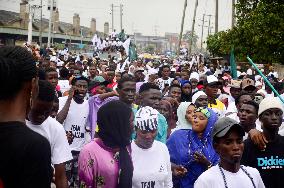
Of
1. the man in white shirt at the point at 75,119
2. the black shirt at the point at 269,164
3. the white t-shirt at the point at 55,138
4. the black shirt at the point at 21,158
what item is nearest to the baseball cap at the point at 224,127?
the black shirt at the point at 269,164

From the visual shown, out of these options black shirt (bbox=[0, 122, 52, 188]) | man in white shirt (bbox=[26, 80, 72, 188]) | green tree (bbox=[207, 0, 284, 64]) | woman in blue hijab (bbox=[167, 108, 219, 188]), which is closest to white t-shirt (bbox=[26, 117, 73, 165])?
man in white shirt (bbox=[26, 80, 72, 188])

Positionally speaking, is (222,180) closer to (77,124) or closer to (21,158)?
(21,158)

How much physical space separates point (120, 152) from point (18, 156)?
156 cm

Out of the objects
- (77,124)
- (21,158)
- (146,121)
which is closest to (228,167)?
(146,121)

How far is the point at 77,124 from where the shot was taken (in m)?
6.45

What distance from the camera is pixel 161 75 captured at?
13398 millimetres

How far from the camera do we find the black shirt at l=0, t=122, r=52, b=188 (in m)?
2.05

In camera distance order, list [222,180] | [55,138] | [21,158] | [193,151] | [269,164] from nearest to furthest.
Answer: [21,158] → [222,180] → [55,138] → [269,164] → [193,151]

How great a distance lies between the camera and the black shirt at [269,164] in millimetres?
4078

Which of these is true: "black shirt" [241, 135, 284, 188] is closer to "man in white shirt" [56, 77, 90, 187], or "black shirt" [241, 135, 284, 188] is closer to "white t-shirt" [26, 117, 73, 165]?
"white t-shirt" [26, 117, 73, 165]

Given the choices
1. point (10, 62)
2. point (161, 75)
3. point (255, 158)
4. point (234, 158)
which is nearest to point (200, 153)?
point (255, 158)

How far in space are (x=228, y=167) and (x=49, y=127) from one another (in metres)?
1.47

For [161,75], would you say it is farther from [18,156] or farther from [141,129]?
[18,156]

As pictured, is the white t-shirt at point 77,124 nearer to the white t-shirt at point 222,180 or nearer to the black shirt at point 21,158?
the white t-shirt at point 222,180
